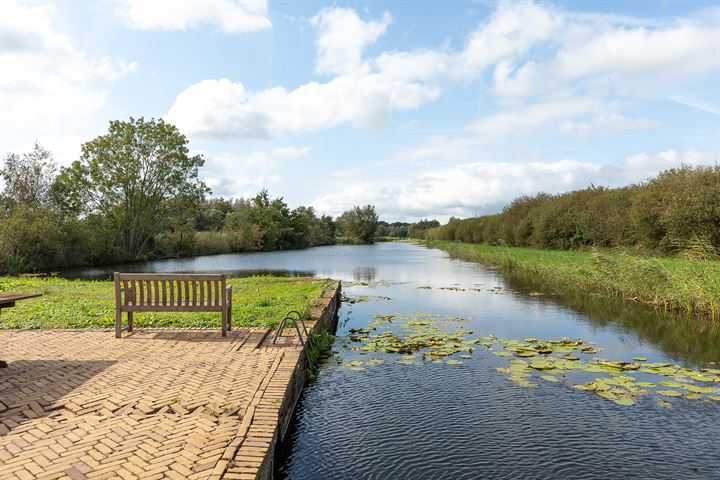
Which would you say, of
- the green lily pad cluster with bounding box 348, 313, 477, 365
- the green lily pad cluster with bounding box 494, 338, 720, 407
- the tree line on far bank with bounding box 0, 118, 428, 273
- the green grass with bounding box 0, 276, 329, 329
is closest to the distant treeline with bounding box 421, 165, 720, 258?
the green lily pad cluster with bounding box 494, 338, 720, 407

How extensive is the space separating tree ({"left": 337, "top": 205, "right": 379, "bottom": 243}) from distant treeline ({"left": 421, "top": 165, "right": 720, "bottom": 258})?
53689 mm

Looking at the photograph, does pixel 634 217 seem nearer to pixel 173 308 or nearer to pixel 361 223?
pixel 173 308

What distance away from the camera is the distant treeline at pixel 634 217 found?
20.2 m

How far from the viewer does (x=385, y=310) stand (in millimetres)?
13648

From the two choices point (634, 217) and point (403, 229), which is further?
point (403, 229)

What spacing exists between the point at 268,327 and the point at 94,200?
3597 cm

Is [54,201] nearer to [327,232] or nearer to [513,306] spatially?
[513,306]

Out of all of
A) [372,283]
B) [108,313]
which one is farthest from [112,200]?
[108,313]

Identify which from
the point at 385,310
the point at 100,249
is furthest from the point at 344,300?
the point at 100,249

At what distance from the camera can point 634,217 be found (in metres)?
24.8

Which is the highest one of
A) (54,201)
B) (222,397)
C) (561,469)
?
(54,201)

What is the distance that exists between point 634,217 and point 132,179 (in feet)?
117

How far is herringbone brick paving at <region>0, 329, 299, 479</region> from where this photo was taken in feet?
11.7

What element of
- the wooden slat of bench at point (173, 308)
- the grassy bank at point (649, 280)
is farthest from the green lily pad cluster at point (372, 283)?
the wooden slat of bench at point (173, 308)
